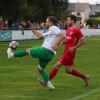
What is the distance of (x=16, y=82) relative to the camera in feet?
52.1

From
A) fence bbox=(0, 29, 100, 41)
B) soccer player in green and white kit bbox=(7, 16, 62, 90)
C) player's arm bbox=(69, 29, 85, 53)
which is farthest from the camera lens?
fence bbox=(0, 29, 100, 41)

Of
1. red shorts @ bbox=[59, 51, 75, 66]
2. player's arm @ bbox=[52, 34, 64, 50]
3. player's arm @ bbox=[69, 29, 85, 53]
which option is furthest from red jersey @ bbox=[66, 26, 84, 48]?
player's arm @ bbox=[52, 34, 64, 50]

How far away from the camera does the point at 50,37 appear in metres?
13.8

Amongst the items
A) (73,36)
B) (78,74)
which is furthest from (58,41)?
(78,74)

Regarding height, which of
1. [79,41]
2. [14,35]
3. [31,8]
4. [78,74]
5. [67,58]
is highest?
[79,41]

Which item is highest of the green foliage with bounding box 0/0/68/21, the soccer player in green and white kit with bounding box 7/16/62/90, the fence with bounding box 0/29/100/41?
the soccer player in green and white kit with bounding box 7/16/62/90

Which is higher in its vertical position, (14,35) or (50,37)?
(50,37)

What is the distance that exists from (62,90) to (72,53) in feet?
3.14

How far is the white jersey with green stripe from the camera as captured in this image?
13.7 metres

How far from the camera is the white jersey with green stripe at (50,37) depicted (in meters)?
13.7

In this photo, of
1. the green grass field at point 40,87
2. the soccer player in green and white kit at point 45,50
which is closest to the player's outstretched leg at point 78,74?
the green grass field at point 40,87

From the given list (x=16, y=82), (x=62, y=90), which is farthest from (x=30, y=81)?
(x=62, y=90)

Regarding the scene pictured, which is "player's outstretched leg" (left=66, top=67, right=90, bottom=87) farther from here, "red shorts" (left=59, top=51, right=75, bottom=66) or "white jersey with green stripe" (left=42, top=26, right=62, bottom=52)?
"white jersey with green stripe" (left=42, top=26, right=62, bottom=52)

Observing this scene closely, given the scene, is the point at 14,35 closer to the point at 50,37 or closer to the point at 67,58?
the point at 67,58
